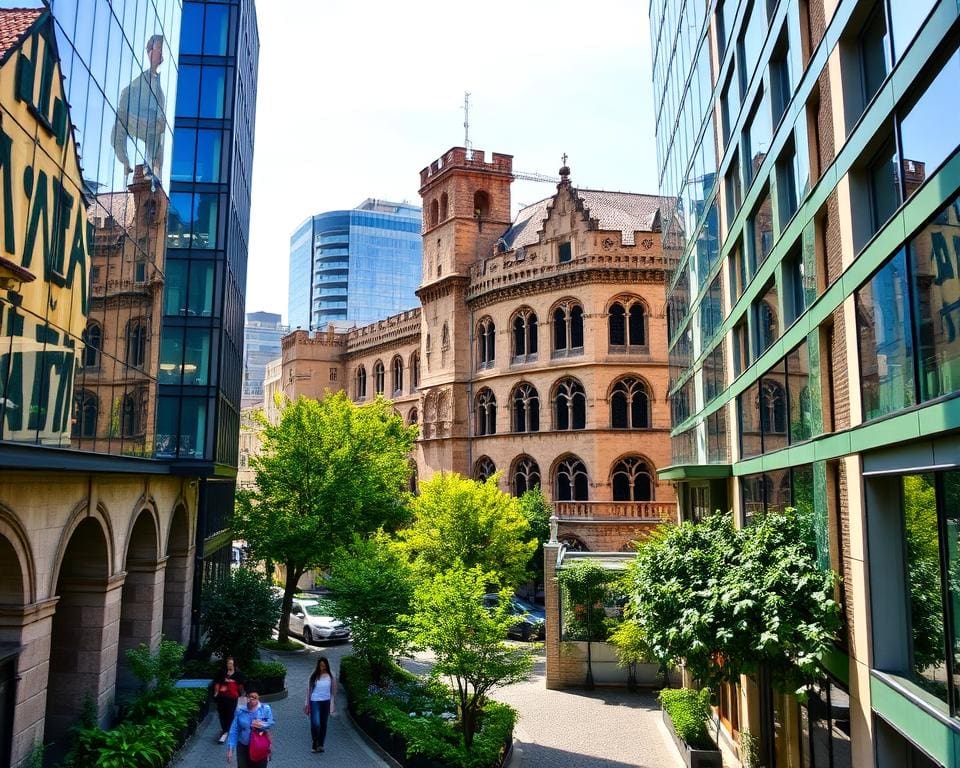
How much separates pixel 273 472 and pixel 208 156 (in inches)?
440

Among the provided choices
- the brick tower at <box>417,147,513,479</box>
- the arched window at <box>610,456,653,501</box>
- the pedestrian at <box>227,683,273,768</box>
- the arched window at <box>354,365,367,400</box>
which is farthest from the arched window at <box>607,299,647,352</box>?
the pedestrian at <box>227,683,273,768</box>

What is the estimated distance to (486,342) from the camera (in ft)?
157

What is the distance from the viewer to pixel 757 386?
15.9 m

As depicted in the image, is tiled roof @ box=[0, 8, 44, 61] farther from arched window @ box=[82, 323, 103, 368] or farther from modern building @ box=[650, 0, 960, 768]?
modern building @ box=[650, 0, 960, 768]

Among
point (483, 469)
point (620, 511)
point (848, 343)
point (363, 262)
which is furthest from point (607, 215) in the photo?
point (363, 262)

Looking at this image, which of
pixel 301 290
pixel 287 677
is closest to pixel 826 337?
pixel 287 677

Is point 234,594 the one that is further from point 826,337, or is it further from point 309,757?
point 826,337

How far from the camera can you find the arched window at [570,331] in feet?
140

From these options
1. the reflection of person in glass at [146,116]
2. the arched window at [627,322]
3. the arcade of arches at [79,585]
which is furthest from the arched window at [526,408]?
the reflection of person in glass at [146,116]

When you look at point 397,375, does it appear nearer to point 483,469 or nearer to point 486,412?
point 486,412

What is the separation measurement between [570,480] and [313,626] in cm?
1618

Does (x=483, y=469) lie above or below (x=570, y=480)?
above

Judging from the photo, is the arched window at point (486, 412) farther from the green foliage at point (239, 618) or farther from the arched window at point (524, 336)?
the green foliage at point (239, 618)

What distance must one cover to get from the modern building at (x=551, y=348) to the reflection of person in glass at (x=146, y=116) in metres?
26.9
